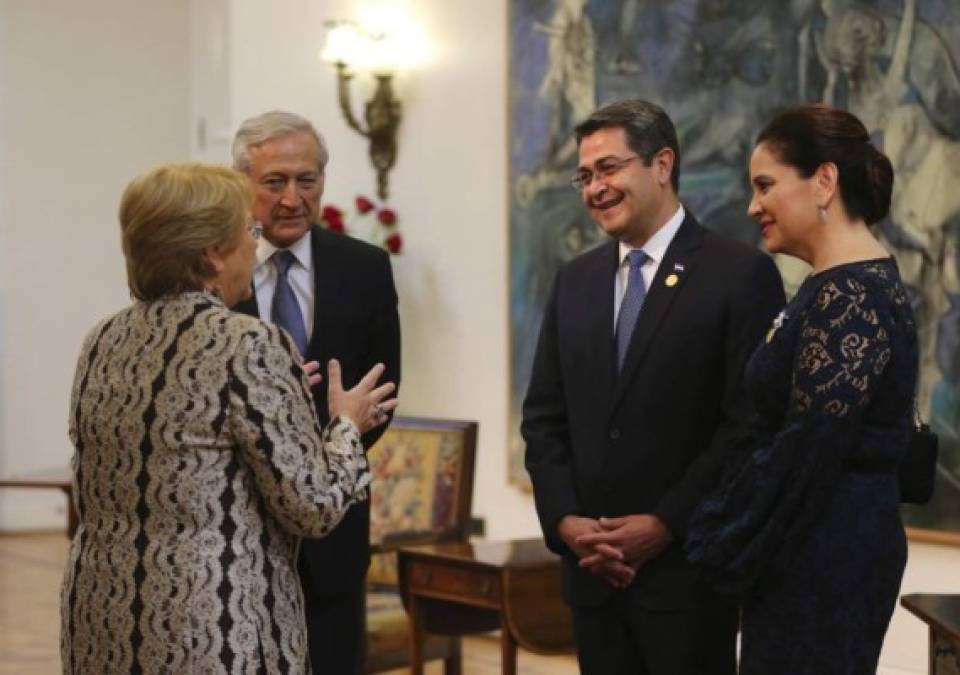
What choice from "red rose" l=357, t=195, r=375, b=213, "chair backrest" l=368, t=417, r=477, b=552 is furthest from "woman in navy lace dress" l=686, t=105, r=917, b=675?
"red rose" l=357, t=195, r=375, b=213

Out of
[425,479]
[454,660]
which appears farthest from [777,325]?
[425,479]

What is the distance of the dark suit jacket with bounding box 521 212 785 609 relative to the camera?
391 cm

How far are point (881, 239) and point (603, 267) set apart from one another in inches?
100

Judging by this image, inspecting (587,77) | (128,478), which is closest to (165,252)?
(128,478)

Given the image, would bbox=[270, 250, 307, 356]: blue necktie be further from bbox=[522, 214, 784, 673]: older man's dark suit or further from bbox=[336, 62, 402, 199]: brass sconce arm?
bbox=[336, 62, 402, 199]: brass sconce arm

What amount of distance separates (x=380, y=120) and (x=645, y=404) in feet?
16.8

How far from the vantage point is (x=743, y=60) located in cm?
701

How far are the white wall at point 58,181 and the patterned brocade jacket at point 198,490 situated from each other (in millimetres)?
8896

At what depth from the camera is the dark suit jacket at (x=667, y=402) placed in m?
3.91

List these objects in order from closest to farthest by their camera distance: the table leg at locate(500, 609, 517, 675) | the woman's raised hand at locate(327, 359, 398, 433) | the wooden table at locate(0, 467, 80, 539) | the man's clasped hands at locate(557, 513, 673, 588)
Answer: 1. the woman's raised hand at locate(327, 359, 398, 433)
2. the man's clasped hands at locate(557, 513, 673, 588)
3. the table leg at locate(500, 609, 517, 675)
4. the wooden table at locate(0, 467, 80, 539)

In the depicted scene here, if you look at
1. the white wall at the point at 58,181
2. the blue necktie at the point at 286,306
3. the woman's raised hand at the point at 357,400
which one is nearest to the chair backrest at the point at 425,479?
the blue necktie at the point at 286,306

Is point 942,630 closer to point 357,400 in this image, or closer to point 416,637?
point 357,400

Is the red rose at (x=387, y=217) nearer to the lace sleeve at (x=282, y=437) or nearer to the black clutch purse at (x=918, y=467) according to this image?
the black clutch purse at (x=918, y=467)

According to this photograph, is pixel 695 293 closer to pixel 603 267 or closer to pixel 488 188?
pixel 603 267
